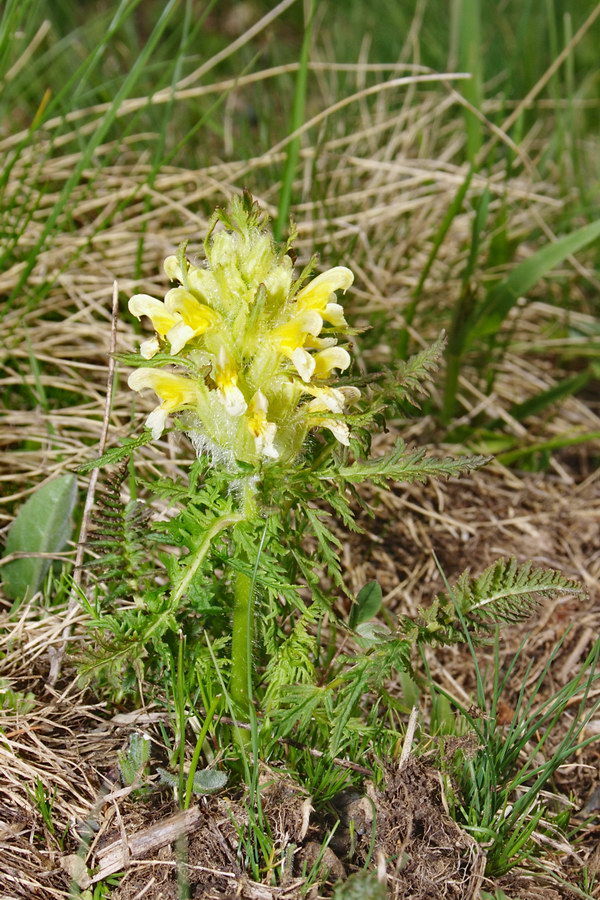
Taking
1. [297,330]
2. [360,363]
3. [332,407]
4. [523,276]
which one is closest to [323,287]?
[297,330]

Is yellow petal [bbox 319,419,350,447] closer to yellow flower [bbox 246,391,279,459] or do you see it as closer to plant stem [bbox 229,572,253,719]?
yellow flower [bbox 246,391,279,459]

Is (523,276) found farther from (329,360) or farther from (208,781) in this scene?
(208,781)

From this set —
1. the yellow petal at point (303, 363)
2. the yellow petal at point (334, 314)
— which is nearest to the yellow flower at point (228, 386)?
the yellow petal at point (303, 363)

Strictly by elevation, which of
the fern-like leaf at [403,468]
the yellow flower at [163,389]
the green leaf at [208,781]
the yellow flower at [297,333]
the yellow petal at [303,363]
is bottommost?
the green leaf at [208,781]

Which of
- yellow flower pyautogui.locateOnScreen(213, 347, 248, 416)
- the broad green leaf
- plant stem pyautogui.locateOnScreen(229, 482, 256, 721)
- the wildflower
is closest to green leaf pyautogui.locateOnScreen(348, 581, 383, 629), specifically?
plant stem pyautogui.locateOnScreen(229, 482, 256, 721)

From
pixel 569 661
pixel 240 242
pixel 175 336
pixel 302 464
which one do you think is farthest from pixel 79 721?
pixel 569 661

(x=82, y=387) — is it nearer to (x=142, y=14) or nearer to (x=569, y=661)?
(x=569, y=661)

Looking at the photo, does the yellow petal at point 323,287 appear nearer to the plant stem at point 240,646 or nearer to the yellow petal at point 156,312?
the yellow petal at point 156,312
